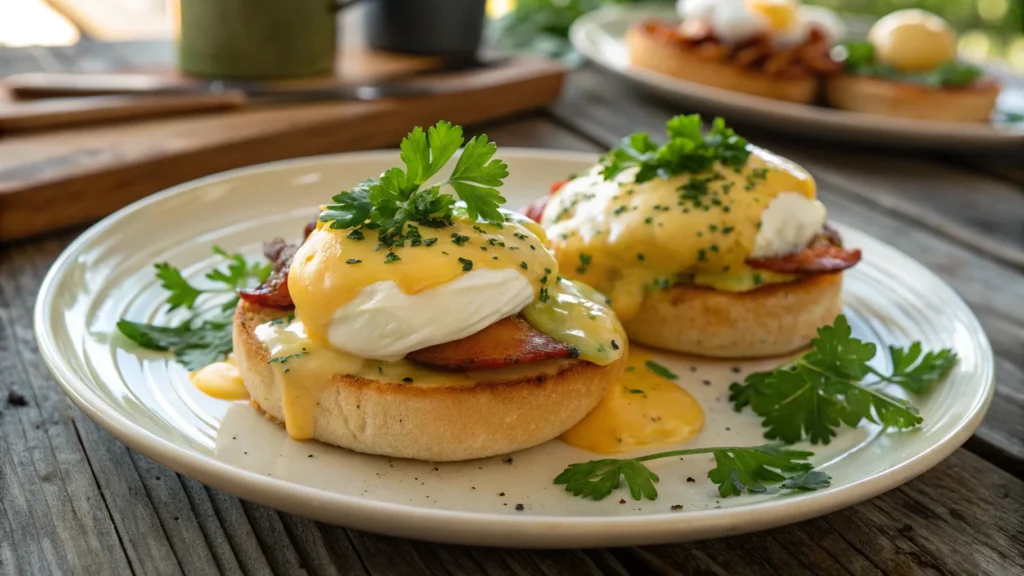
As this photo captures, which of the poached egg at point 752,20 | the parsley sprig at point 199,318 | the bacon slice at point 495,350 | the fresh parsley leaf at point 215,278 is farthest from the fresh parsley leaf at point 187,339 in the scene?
the poached egg at point 752,20

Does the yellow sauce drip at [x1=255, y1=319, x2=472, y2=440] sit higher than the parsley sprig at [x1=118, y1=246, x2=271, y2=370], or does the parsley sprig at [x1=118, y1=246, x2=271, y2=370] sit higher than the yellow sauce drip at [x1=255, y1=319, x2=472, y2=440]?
the yellow sauce drip at [x1=255, y1=319, x2=472, y2=440]

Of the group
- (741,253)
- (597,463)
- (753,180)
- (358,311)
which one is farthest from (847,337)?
(358,311)

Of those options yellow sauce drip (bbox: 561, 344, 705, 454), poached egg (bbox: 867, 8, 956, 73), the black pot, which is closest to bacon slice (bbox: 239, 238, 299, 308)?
yellow sauce drip (bbox: 561, 344, 705, 454)

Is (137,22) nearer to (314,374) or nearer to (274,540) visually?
(314,374)

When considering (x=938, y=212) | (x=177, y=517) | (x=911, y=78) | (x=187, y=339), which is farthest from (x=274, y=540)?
(x=911, y=78)

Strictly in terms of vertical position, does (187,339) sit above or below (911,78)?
below

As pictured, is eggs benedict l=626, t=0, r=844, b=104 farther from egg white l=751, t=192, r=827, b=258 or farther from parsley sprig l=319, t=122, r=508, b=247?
parsley sprig l=319, t=122, r=508, b=247

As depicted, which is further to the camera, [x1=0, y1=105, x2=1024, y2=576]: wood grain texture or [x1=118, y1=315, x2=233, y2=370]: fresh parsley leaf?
[x1=118, y1=315, x2=233, y2=370]: fresh parsley leaf
